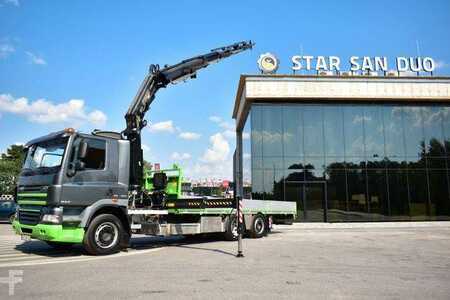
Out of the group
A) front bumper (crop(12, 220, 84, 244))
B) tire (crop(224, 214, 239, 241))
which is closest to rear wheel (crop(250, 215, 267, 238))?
tire (crop(224, 214, 239, 241))

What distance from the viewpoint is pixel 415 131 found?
90.6ft

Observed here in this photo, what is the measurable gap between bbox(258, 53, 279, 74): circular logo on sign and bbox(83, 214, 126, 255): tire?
65.0 feet

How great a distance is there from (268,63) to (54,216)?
21.6m

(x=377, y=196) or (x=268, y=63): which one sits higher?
(x=268, y=63)

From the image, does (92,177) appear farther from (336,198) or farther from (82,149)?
(336,198)

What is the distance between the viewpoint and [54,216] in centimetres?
876

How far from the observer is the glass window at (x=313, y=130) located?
87.9ft

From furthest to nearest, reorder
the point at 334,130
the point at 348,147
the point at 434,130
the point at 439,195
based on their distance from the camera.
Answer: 1. the point at 434,130
2. the point at 439,195
3. the point at 334,130
4. the point at 348,147

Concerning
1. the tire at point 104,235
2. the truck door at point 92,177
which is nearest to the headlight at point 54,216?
the truck door at point 92,177

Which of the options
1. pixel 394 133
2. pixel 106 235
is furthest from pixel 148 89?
pixel 394 133

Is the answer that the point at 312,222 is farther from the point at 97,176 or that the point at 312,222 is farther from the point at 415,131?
the point at 97,176

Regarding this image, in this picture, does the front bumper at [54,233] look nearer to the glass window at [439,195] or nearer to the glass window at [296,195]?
the glass window at [296,195]

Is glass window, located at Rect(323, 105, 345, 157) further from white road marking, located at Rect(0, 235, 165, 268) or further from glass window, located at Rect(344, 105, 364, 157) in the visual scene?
white road marking, located at Rect(0, 235, 165, 268)

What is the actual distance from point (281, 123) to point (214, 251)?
1729cm
